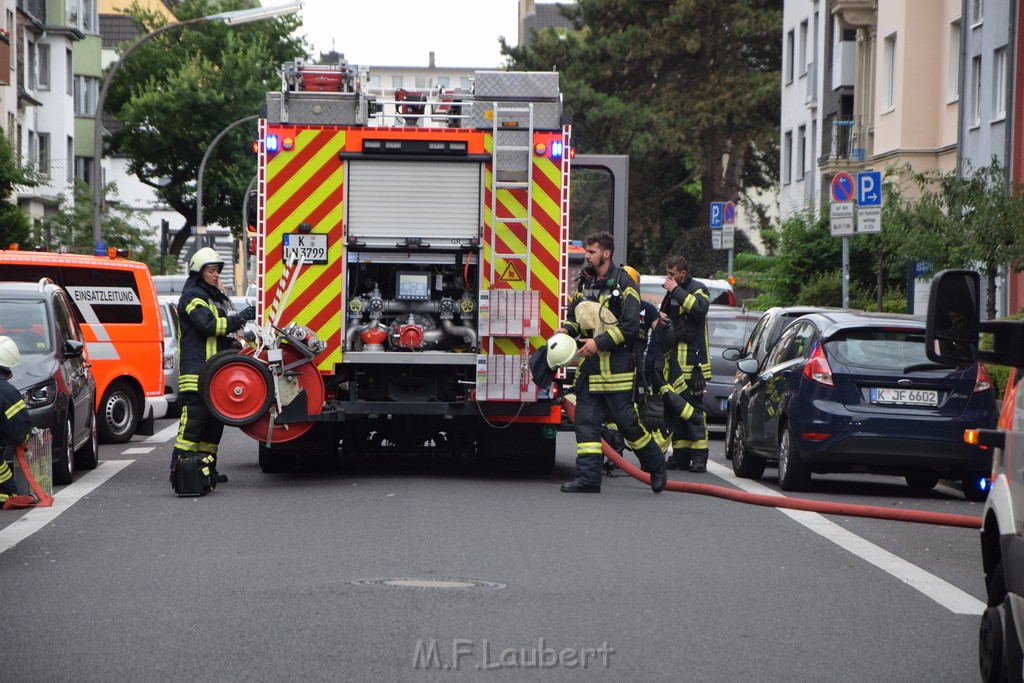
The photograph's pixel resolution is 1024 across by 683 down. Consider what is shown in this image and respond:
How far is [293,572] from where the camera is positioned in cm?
861

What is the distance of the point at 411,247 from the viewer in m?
13.6

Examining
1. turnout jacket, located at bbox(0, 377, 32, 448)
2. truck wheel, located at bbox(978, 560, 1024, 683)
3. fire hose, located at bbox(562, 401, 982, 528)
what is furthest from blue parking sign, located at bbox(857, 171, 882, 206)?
truck wheel, located at bbox(978, 560, 1024, 683)

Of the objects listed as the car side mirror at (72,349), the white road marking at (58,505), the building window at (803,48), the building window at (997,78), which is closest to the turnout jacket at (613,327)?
the white road marking at (58,505)

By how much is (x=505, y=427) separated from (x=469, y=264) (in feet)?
4.24

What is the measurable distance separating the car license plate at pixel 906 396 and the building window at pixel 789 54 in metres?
39.5

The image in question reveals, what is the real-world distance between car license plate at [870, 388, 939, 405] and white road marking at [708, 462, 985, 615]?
106 cm

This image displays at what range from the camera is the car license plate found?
1314 centimetres

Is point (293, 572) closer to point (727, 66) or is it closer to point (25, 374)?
point (25, 374)

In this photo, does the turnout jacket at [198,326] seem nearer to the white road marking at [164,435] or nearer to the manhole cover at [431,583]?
the manhole cover at [431,583]

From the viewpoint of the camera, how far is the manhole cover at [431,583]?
26.9 feet

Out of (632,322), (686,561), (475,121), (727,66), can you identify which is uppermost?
(727,66)

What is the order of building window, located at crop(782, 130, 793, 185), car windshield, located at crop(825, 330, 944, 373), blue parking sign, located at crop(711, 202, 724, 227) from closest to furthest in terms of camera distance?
1. car windshield, located at crop(825, 330, 944, 373)
2. blue parking sign, located at crop(711, 202, 724, 227)
3. building window, located at crop(782, 130, 793, 185)

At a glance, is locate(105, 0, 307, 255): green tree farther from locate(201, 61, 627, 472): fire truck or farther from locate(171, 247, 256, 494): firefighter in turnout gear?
locate(171, 247, 256, 494): firefighter in turnout gear

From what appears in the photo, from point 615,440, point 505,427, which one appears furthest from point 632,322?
point 615,440
